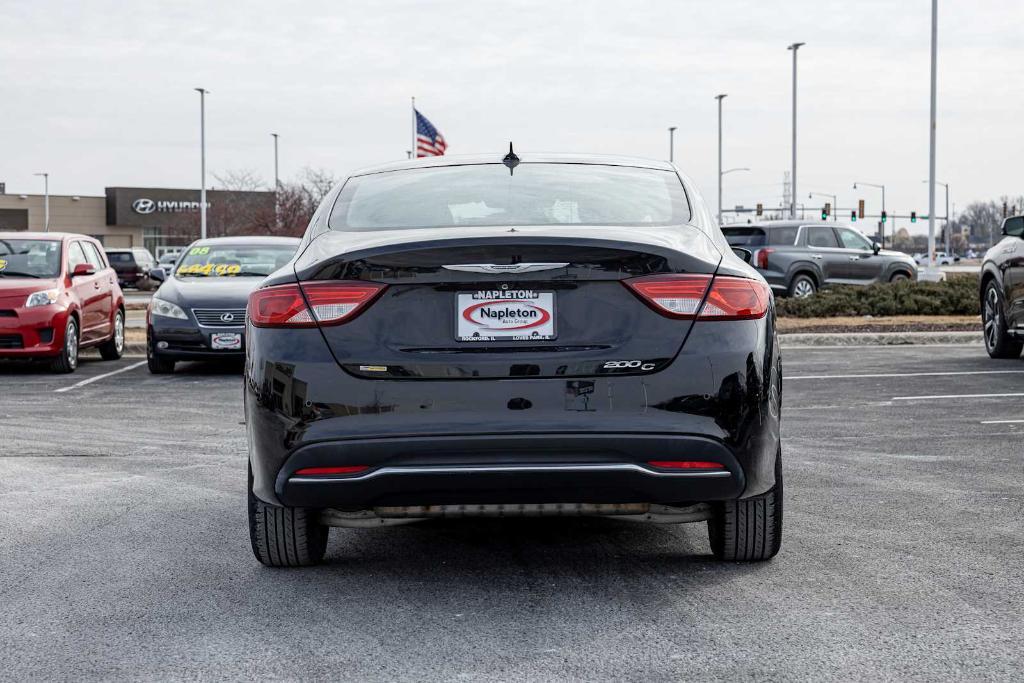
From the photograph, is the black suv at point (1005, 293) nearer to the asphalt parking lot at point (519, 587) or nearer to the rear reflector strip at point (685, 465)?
the asphalt parking lot at point (519, 587)

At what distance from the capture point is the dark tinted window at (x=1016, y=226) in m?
12.2

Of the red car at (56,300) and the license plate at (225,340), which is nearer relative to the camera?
the license plate at (225,340)

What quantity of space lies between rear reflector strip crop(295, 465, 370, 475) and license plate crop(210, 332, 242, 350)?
9.58 m

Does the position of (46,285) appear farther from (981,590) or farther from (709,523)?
(981,590)

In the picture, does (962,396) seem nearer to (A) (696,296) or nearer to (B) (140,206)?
(A) (696,296)

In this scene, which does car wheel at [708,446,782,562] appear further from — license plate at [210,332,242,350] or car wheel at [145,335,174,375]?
car wheel at [145,335,174,375]

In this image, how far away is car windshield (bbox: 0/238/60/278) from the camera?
14888 millimetres

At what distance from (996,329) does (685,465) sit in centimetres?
1059

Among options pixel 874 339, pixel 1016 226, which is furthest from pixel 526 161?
pixel 874 339

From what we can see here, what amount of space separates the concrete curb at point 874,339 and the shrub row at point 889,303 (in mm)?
2894

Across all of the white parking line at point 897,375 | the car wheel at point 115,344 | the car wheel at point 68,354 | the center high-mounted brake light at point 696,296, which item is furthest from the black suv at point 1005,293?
the car wheel at point 115,344

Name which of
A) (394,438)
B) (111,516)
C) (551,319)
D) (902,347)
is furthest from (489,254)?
(902,347)

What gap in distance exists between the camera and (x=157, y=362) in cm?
1427

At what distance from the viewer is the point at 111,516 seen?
6250 mm
